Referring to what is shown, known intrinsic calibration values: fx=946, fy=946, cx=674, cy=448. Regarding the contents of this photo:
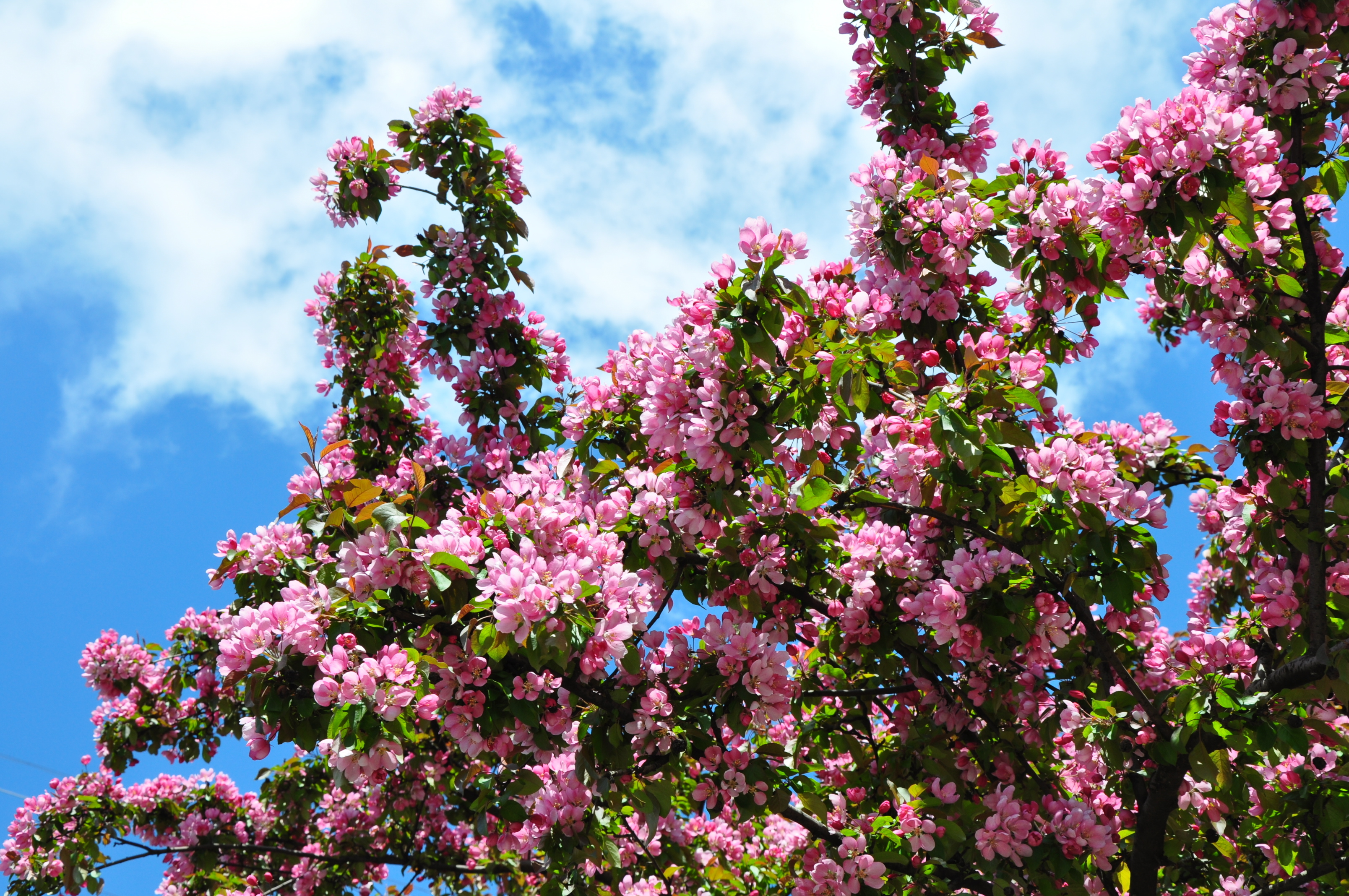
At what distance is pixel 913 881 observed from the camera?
4293 millimetres

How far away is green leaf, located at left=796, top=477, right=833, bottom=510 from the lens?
12.3ft

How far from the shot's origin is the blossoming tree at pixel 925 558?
11.3ft

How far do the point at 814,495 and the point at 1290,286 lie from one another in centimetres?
220

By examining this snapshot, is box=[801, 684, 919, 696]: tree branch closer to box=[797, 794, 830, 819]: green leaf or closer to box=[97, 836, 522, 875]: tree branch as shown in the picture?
box=[797, 794, 830, 819]: green leaf

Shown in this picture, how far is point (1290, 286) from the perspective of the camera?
3.96m

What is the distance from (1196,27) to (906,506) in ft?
8.69

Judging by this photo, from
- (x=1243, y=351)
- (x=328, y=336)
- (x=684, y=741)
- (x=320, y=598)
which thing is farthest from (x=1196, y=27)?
(x=328, y=336)

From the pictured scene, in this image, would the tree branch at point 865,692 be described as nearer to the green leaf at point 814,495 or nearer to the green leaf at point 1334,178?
the green leaf at point 814,495

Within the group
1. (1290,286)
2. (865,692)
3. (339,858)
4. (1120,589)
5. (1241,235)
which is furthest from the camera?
(339,858)

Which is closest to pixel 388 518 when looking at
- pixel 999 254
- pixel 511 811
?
pixel 511 811

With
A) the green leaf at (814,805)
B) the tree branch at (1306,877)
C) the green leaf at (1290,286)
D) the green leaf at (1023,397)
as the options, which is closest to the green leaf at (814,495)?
the green leaf at (1023,397)

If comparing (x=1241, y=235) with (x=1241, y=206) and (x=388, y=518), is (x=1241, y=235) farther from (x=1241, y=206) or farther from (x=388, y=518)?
(x=388, y=518)

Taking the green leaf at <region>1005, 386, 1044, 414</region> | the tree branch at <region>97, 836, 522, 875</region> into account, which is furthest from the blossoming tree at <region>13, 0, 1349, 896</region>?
the tree branch at <region>97, 836, 522, 875</region>

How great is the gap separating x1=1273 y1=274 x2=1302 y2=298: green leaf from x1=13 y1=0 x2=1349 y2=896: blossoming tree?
0.14 meters
